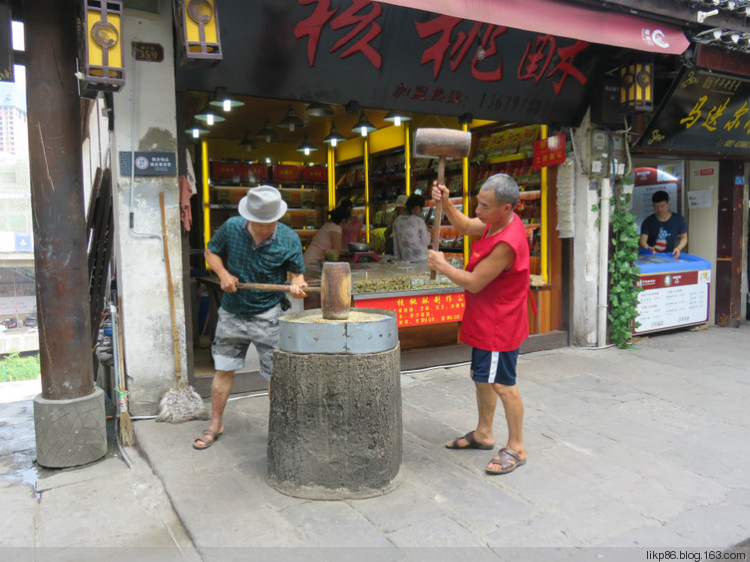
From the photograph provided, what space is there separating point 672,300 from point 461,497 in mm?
5910

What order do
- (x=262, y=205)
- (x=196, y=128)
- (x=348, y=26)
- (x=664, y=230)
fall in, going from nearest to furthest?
(x=262, y=205) < (x=348, y=26) < (x=664, y=230) < (x=196, y=128)

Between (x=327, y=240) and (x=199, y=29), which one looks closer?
(x=199, y=29)

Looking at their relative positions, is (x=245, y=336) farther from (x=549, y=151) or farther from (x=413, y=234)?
(x=549, y=151)

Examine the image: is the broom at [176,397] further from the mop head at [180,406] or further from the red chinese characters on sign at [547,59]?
the red chinese characters on sign at [547,59]

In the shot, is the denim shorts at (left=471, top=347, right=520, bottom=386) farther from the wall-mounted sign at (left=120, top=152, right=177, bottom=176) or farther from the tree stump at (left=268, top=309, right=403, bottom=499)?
the wall-mounted sign at (left=120, top=152, right=177, bottom=176)

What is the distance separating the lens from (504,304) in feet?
11.7

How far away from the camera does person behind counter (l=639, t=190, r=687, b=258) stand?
802 centimetres

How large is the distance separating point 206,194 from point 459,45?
4.47 m

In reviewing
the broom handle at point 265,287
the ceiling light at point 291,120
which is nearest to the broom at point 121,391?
the broom handle at point 265,287

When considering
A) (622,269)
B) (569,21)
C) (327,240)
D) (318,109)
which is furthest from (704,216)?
(318,109)

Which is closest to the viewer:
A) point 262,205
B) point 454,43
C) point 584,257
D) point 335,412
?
point 335,412

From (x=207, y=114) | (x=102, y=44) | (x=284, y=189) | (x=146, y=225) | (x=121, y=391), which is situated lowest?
(x=121, y=391)

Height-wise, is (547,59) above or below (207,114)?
above

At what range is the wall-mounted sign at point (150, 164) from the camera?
4.41 metres
